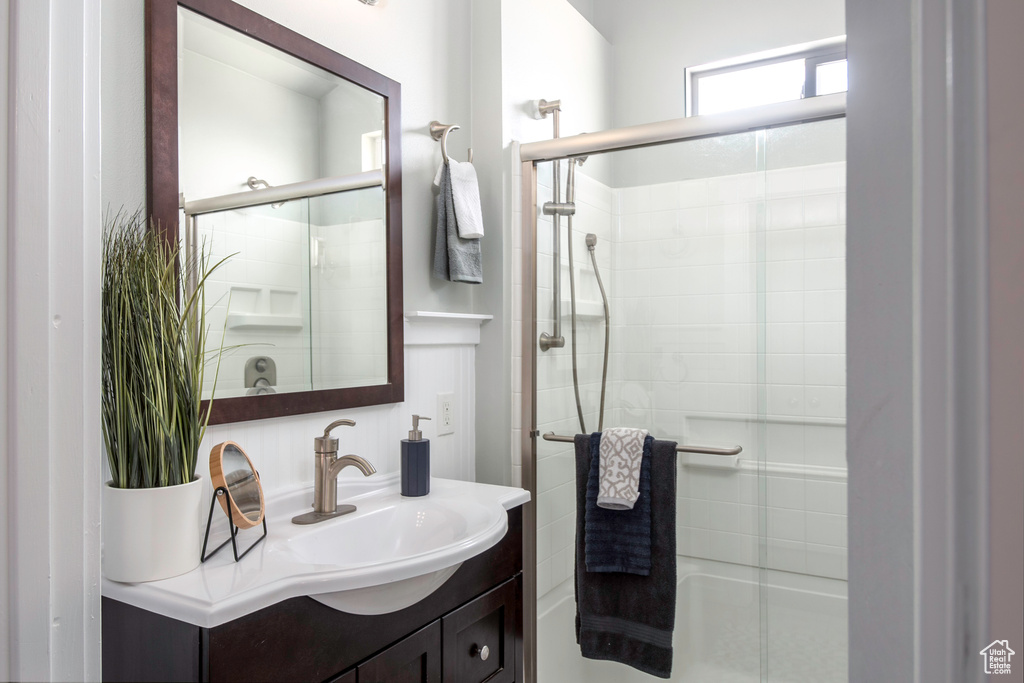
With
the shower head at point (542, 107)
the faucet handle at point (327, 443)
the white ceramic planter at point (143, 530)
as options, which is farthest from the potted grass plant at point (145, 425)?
the shower head at point (542, 107)

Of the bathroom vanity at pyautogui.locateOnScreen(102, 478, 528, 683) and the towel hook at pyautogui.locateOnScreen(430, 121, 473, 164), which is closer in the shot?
the bathroom vanity at pyautogui.locateOnScreen(102, 478, 528, 683)

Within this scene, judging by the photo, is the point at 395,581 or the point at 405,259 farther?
the point at 405,259

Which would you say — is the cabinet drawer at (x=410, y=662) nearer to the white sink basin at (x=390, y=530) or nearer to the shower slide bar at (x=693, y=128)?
the white sink basin at (x=390, y=530)

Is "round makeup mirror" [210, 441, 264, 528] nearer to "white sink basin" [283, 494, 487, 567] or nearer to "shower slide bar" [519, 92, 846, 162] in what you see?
"white sink basin" [283, 494, 487, 567]

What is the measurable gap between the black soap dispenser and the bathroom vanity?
0.07m

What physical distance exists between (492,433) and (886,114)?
1637 mm

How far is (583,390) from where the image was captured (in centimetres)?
181

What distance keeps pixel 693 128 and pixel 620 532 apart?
1.02m

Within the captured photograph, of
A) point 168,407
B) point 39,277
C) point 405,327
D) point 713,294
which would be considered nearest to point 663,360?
point 713,294

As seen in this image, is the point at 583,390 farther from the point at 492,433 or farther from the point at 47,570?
the point at 47,570

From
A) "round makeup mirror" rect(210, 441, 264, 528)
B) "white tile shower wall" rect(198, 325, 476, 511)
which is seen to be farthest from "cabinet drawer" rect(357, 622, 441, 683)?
"white tile shower wall" rect(198, 325, 476, 511)

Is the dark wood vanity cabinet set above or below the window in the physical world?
below

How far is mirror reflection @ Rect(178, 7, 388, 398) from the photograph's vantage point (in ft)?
3.90

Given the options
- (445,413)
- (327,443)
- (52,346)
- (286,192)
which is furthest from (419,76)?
(52,346)
